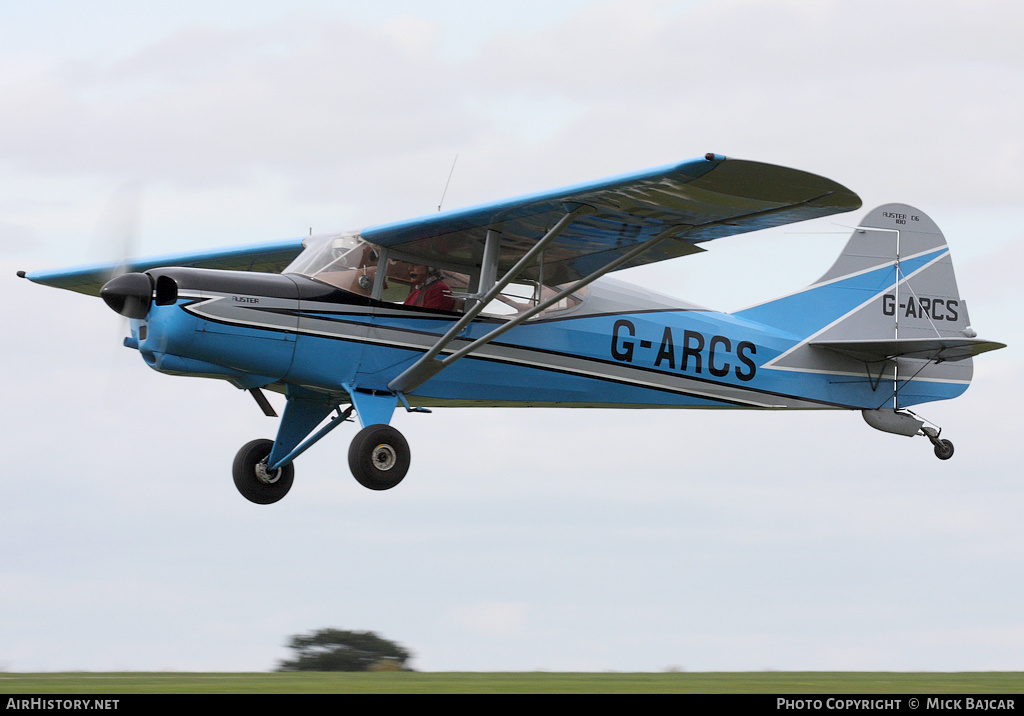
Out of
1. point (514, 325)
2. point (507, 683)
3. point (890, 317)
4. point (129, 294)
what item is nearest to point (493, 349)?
point (514, 325)

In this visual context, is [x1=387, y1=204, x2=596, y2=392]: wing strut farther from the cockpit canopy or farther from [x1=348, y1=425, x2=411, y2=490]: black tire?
[x1=348, y1=425, x2=411, y2=490]: black tire

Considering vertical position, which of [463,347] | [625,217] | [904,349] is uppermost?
[904,349]

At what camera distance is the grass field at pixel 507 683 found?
828 cm

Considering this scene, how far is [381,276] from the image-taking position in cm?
1115

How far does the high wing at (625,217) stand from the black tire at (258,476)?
91.5 inches

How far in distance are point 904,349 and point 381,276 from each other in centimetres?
616

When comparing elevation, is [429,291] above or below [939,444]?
above

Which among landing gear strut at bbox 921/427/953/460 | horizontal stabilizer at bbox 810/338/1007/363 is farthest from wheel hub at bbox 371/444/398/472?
landing gear strut at bbox 921/427/953/460

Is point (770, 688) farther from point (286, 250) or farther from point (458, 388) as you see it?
point (286, 250)

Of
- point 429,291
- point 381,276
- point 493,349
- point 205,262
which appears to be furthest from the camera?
point 205,262

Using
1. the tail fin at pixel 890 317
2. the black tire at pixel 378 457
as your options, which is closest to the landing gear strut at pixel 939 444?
the tail fin at pixel 890 317

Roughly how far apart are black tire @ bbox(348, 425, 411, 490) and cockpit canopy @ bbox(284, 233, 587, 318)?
1.21 m

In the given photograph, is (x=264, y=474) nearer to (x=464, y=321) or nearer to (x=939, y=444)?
(x=464, y=321)

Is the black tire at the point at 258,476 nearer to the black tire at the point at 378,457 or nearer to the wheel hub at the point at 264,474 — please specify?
the wheel hub at the point at 264,474
